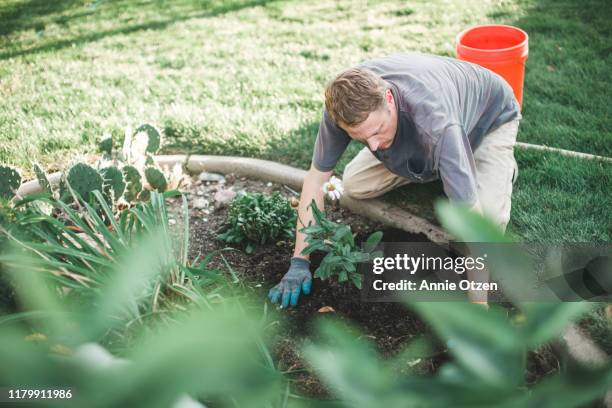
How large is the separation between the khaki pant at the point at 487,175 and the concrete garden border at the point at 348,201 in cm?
9

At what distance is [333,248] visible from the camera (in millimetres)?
2121

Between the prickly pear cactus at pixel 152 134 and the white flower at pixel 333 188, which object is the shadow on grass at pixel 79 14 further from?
the white flower at pixel 333 188

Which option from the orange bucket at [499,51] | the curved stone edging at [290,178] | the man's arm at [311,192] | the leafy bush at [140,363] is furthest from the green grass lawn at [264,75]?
the leafy bush at [140,363]

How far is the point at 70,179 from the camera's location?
2203 mm

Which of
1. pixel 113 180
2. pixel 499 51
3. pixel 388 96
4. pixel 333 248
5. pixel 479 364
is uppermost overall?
pixel 479 364

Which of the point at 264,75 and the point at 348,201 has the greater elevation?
the point at 264,75

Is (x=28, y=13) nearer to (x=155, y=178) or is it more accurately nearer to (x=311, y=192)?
(x=155, y=178)

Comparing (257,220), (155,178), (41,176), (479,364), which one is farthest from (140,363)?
(155,178)

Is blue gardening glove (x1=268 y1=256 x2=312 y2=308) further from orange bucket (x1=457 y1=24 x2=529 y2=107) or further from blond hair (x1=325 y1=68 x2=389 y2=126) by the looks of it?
orange bucket (x1=457 y1=24 x2=529 y2=107)

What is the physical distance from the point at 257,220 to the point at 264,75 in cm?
180

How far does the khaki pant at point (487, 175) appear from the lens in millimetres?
2316

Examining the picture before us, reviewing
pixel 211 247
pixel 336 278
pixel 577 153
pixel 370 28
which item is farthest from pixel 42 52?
pixel 577 153

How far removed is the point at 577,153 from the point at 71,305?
2436mm

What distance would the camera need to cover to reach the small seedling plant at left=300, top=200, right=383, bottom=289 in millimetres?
2072
